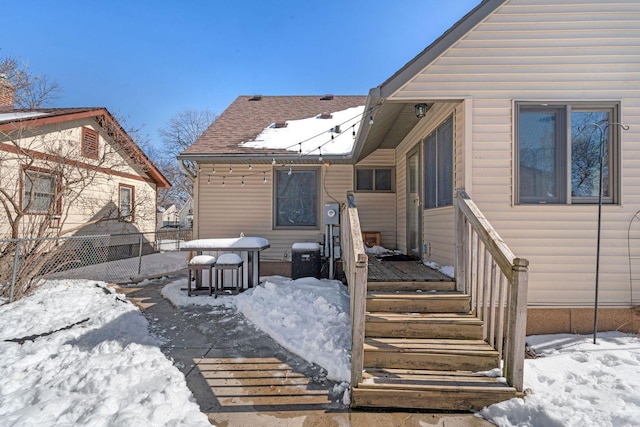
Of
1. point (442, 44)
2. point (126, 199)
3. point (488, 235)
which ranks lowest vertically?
point (488, 235)

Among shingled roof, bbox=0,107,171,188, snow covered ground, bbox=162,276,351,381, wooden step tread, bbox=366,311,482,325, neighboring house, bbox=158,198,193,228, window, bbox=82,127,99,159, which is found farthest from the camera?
neighboring house, bbox=158,198,193,228

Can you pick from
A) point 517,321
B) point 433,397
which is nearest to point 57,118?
point 433,397

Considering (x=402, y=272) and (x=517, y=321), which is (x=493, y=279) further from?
(x=402, y=272)

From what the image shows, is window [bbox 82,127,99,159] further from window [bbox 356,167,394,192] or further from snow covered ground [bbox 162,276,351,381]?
window [bbox 356,167,394,192]

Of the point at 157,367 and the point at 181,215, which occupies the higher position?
the point at 181,215

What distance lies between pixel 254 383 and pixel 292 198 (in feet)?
16.2

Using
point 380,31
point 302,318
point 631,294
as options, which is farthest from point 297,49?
point 631,294

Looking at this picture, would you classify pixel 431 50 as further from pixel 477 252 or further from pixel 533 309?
pixel 533 309

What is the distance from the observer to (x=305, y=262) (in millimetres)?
6430

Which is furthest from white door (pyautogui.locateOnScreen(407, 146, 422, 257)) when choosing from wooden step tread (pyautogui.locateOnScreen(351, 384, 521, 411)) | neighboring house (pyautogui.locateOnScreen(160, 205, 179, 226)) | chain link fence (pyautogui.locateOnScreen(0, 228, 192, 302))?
neighboring house (pyautogui.locateOnScreen(160, 205, 179, 226))

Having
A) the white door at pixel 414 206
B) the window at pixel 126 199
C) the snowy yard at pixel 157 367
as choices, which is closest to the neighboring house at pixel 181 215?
the window at pixel 126 199

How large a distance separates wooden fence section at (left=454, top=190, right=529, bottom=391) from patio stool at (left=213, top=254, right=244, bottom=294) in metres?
3.82

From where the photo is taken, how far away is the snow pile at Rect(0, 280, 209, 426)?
91.0 inches

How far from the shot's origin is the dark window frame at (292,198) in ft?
24.2
